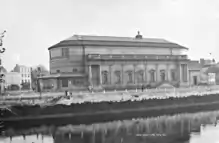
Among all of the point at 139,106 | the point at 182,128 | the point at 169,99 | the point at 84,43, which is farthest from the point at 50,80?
the point at 182,128

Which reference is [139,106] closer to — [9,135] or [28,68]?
[9,135]

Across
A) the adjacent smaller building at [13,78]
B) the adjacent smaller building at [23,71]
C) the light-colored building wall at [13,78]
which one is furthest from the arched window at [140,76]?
the adjacent smaller building at [23,71]

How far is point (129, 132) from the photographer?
2920 cm

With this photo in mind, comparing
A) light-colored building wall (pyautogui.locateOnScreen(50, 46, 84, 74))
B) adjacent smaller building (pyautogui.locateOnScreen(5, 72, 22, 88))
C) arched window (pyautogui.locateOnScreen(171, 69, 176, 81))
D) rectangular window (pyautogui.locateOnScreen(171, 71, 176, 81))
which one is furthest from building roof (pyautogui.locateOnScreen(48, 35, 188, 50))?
adjacent smaller building (pyautogui.locateOnScreen(5, 72, 22, 88))

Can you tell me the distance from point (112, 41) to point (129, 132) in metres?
28.4

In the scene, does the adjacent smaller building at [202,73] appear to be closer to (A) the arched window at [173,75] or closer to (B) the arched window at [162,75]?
(A) the arched window at [173,75]

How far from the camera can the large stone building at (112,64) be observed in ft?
158

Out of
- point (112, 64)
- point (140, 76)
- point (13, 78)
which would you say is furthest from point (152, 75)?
point (13, 78)

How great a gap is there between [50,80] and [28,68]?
52.8m

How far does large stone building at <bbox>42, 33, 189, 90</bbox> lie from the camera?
48281mm

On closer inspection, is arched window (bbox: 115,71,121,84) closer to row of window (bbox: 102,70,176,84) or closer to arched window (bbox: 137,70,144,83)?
row of window (bbox: 102,70,176,84)

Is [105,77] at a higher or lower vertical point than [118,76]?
lower

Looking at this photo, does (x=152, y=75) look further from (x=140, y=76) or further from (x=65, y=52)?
(x=65, y=52)

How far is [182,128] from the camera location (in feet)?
101
